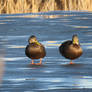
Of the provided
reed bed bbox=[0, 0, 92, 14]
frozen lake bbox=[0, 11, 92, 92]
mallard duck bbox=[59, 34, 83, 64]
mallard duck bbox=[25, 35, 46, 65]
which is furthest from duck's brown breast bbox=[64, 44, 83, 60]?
reed bed bbox=[0, 0, 92, 14]

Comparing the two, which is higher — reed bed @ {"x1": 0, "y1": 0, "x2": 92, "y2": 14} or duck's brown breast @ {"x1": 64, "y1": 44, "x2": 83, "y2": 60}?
duck's brown breast @ {"x1": 64, "y1": 44, "x2": 83, "y2": 60}

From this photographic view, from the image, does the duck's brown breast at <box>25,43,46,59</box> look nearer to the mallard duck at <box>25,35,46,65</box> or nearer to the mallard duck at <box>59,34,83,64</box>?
the mallard duck at <box>25,35,46,65</box>

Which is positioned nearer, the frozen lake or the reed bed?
the frozen lake

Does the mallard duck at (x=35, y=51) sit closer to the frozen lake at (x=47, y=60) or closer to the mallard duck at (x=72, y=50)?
the frozen lake at (x=47, y=60)

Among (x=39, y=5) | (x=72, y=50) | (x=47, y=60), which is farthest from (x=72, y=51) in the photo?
(x=39, y=5)

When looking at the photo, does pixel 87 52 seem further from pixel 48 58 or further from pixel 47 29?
pixel 47 29

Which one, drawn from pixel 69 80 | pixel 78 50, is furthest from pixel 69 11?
pixel 69 80

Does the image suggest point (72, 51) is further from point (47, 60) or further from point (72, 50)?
point (47, 60)

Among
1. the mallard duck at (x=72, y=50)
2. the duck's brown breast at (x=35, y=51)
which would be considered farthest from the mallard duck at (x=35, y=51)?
the mallard duck at (x=72, y=50)

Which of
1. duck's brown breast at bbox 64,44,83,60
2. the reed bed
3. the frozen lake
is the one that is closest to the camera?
the frozen lake

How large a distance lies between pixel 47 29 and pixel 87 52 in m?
5.27

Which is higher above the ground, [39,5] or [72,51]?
[72,51]

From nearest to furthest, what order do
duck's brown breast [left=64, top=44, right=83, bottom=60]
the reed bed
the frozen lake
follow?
the frozen lake < duck's brown breast [left=64, top=44, right=83, bottom=60] < the reed bed

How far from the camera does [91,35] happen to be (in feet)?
44.1
